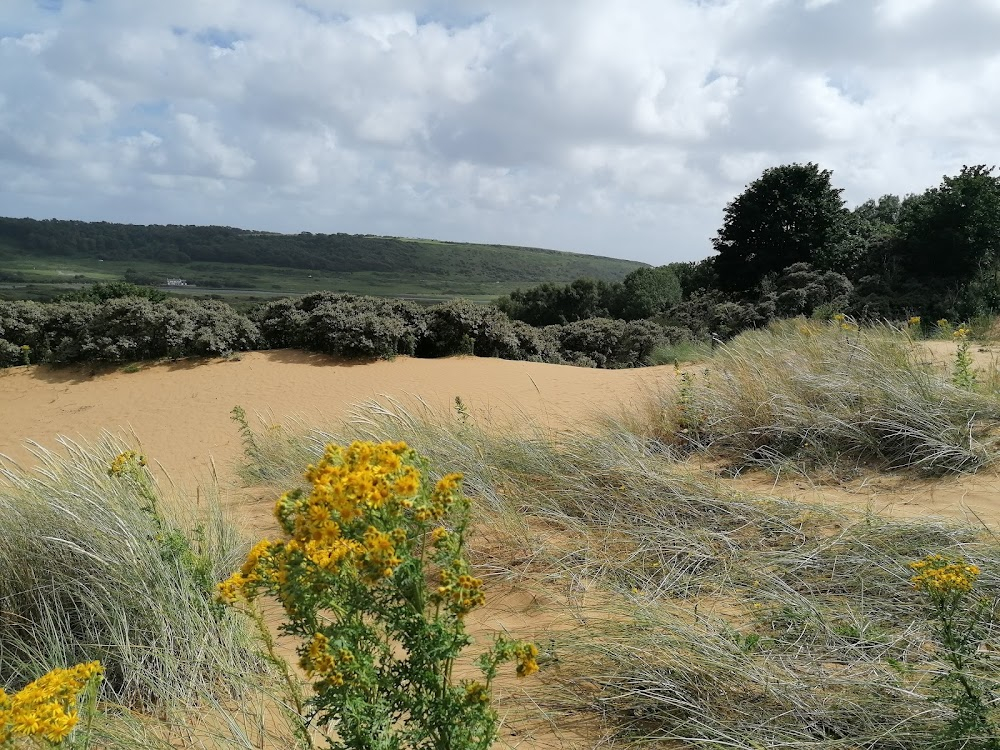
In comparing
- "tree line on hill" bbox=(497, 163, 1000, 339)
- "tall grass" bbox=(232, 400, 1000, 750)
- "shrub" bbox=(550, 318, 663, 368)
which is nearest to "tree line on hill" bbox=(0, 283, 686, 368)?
"shrub" bbox=(550, 318, 663, 368)

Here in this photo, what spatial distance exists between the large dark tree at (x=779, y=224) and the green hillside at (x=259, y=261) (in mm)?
38816

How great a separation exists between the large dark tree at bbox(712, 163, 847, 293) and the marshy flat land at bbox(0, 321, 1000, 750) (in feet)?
53.2

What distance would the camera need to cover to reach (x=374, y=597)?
1972mm

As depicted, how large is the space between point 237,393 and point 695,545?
9567mm

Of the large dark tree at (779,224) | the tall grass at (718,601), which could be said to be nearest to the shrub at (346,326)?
the tall grass at (718,601)

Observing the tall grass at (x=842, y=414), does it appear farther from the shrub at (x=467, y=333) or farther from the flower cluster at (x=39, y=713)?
the shrub at (x=467, y=333)

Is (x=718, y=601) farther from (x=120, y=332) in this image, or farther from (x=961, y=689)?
(x=120, y=332)

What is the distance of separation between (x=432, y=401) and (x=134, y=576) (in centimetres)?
748

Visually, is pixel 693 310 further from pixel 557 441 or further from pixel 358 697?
pixel 358 697

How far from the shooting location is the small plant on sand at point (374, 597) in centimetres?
179

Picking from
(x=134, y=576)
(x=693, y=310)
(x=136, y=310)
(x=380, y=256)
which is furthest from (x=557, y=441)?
(x=380, y=256)

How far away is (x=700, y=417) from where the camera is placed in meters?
6.07

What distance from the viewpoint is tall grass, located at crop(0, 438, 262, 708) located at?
2900 millimetres

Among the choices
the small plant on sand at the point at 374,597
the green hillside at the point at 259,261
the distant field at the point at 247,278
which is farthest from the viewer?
the green hillside at the point at 259,261
